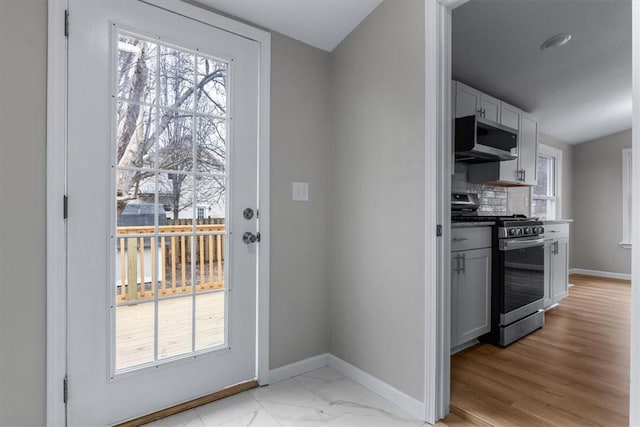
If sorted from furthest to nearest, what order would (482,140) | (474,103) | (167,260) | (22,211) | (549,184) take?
1. (549,184)
2. (474,103)
3. (482,140)
4. (167,260)
5. (22,211)

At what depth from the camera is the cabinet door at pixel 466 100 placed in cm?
289

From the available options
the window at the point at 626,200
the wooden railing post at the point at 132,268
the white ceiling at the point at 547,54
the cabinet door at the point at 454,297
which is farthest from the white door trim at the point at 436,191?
the window at the point at 626,200

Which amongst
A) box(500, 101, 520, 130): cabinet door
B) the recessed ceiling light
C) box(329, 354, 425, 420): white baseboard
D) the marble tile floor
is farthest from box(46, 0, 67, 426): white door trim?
box(500, 101, 520, 130): cabinet door

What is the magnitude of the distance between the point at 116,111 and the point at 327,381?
1928 mm

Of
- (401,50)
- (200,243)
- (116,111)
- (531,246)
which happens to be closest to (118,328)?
(200,243)

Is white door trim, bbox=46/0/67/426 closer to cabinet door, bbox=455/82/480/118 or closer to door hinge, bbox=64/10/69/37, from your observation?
door hinge, bbox=64/10/69/37

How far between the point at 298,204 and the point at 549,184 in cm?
500

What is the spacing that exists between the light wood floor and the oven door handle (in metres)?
0.78

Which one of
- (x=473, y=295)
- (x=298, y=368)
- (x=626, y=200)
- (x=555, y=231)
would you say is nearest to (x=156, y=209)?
(x=298, y=368)

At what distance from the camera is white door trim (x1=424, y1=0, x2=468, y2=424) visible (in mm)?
1707

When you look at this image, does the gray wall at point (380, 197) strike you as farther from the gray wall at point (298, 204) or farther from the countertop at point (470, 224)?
the countertop at point (470, 224)

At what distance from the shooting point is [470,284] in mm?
2467

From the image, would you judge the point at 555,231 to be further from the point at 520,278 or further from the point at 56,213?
the point at 56,213

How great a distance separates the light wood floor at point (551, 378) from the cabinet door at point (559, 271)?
1.06 feet
